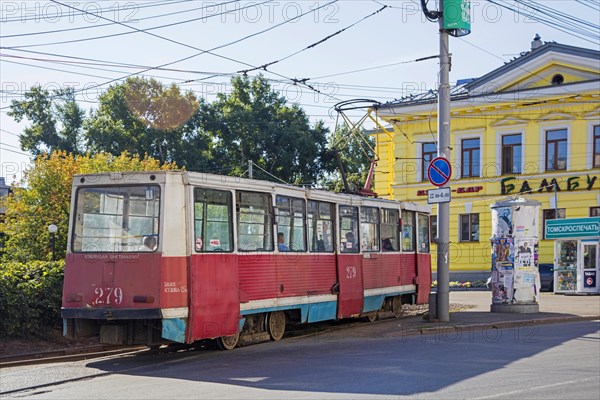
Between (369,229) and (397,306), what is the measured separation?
299cm

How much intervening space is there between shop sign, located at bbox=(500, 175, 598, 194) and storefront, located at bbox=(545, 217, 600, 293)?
5.38 m

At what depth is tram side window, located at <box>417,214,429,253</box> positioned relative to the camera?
78.2 ft

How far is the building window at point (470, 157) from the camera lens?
142 ft

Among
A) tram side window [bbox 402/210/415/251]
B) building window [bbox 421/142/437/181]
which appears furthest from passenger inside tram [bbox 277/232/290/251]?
building window [bbox 421/142/437/181]

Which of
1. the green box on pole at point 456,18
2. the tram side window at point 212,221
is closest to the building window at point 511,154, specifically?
the green box on pole at point 456,18

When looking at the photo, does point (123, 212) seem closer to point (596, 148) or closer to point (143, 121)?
point (596, 148)

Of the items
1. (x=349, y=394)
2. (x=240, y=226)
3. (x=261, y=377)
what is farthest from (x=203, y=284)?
(x=349, y=394)

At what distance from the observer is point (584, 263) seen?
34312mm

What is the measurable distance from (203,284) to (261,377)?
2.72m

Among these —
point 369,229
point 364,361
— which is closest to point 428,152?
point 369,229

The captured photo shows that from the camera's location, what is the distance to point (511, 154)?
42.4 meters

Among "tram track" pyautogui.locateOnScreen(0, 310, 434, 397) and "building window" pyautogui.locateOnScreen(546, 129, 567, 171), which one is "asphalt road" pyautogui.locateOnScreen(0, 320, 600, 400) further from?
"building window" pyautogui.locateOnScreen(546, 129, 567, 171)

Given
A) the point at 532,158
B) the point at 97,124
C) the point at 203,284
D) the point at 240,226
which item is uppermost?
the point at 97,124

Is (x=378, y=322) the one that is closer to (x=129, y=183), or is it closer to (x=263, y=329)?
(x=263, y=329)
